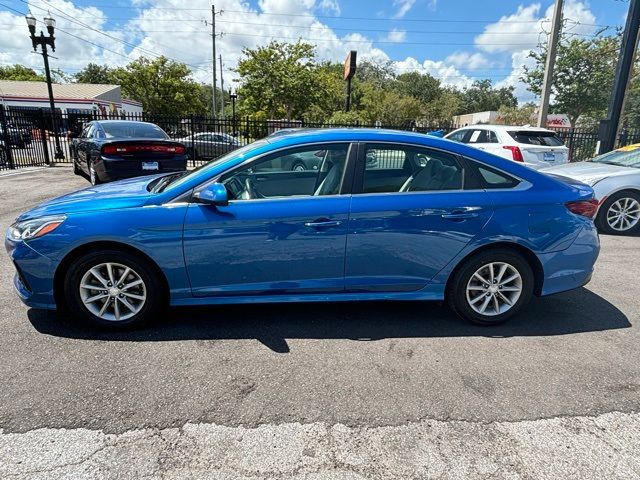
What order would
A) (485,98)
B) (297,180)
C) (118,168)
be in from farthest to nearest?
1. (485,98)
2. (118,168)
3. (297,180)

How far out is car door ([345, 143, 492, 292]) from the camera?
3.26 m

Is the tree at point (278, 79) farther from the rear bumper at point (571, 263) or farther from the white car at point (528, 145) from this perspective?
the rear bumper at point (571, 263)

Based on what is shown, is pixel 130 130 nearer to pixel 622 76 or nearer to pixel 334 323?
pixel 334 323

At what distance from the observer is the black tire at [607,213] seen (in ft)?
22.7

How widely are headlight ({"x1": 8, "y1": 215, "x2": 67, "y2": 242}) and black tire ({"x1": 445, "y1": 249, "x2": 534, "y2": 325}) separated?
3.16 meters

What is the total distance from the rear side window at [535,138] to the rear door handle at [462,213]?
6674 mm

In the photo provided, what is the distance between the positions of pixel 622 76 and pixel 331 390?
12.9 metres

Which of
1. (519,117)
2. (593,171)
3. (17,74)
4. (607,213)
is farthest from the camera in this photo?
(17,74)

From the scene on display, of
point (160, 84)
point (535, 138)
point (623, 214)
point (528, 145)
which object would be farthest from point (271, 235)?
point (160, 84)

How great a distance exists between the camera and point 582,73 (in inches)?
1049

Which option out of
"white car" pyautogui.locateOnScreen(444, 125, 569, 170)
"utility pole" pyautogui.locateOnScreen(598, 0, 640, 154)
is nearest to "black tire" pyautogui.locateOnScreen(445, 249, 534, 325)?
"white car" pyautogui.locateOnScreen(444, 125, 569, 170)

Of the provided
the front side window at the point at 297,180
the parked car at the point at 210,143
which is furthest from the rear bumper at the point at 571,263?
the parked car at the point at 210,143

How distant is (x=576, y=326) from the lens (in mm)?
3668

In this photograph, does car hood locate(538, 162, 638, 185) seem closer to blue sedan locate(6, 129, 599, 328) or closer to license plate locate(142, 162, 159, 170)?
blue sedan locate(6, 129, 599, 328)
